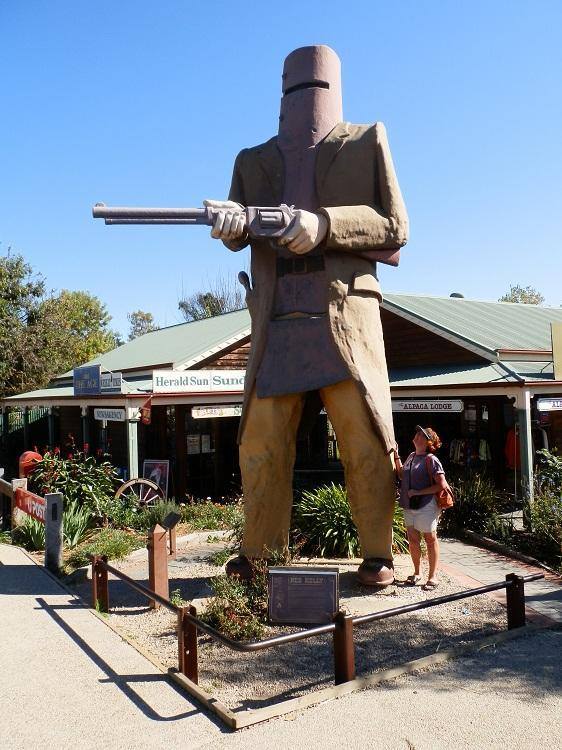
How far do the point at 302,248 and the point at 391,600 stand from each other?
2.98 metres

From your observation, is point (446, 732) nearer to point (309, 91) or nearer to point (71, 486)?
point (309, 91)

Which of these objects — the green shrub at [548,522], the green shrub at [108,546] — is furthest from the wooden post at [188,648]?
the green shrub at [548,522]

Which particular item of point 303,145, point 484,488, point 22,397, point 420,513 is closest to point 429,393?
point 484,488

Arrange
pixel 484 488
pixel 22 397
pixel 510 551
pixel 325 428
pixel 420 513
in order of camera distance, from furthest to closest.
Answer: pixel 22 397
pixel 325 428
pixel 484 488
pixel 510 551
pixel 420 513

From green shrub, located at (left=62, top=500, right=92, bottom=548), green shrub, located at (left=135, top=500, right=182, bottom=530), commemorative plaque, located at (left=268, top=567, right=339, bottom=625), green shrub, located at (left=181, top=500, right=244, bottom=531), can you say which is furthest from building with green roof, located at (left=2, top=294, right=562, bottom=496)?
commemorative plaque, located at (left=268, top=567, right=339, bottom=625)

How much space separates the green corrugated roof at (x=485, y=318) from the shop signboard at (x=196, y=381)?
3882 millimetres

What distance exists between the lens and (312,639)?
203 inches

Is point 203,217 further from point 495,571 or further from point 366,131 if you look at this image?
point 495,571

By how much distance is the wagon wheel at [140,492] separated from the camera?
10188 mm

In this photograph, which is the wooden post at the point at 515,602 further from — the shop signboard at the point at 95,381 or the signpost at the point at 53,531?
the shop signboard at the point at 95,381

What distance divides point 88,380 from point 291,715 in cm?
999

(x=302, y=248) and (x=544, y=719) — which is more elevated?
(x=302, y=248)

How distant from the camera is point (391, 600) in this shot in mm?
5656

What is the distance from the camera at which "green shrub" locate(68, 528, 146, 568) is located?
7812 millimetres
